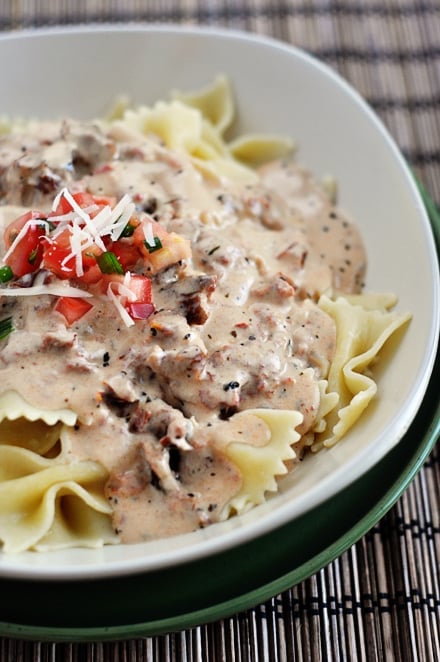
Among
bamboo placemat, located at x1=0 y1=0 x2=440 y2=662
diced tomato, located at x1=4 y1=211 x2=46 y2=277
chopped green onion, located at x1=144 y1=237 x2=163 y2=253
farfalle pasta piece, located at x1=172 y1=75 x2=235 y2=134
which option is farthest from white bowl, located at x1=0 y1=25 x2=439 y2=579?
diced tomato, located at x1=4 y1=211 x2=46 y2=277

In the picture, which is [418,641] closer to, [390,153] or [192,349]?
[192,349]

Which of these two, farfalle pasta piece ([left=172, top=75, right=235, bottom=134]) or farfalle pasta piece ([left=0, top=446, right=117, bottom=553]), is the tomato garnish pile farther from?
farfalle pasta piece ([left=172, top=75, right=235, bottom=134])

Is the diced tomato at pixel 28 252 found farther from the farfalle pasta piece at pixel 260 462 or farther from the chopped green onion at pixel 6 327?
the farfalle pasta piece at pixel 260 462

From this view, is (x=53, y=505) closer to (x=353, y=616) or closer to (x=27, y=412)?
(x=27, y=412)

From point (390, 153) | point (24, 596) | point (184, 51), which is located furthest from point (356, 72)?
point (24, 596)

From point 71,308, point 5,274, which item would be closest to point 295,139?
point 71,308

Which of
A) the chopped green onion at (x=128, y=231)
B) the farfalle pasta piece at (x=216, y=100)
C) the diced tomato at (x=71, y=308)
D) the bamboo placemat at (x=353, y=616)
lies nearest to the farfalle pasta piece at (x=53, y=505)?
the bamboo placemat at (x=353, y=616)
